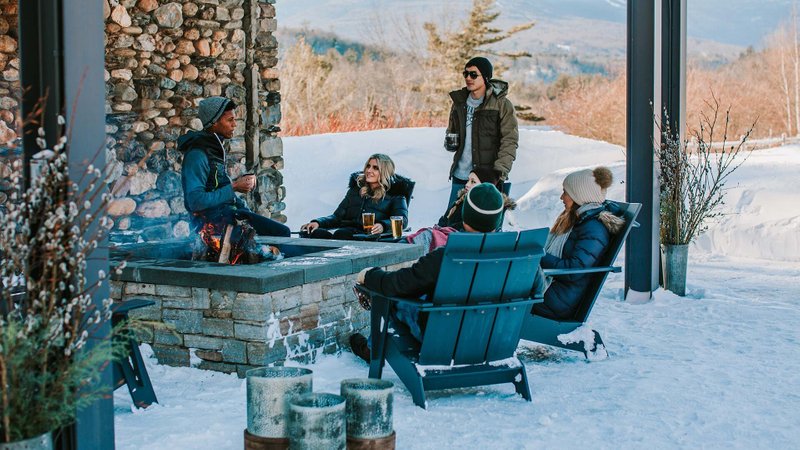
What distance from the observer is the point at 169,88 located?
738cm

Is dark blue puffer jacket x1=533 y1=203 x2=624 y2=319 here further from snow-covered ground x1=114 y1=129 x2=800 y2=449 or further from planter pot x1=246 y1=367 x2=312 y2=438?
planter pot x1=246 y1=367 x2=312 y2=438

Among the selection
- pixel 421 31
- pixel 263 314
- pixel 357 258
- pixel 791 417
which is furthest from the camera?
pixel 421 31

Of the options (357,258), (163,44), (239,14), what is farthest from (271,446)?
(239,14)

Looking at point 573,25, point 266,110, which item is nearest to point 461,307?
point 266,110

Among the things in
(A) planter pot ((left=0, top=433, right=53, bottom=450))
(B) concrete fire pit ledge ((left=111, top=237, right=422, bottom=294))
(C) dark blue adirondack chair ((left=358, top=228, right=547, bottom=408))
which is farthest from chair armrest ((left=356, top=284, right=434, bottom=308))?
→ (A) planter pot ((left=0, top=433, right=53, bottom=450))

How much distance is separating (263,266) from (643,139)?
3.10 metres

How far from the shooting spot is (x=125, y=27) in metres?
7.03

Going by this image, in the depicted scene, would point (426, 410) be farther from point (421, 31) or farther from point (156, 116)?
point (421, 31)

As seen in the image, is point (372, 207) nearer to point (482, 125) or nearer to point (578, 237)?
point (482, 125)

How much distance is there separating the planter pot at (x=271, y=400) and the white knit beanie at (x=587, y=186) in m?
2.17

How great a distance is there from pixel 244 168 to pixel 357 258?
130 inches

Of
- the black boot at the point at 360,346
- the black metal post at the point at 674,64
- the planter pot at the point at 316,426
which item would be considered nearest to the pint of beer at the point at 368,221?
the black boot at the point at 360,346

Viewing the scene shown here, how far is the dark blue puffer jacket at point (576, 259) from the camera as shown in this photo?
16.1ft

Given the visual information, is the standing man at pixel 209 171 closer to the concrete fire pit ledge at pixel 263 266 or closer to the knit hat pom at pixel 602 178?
the concrete fire pit ledge at pixel 263 266
